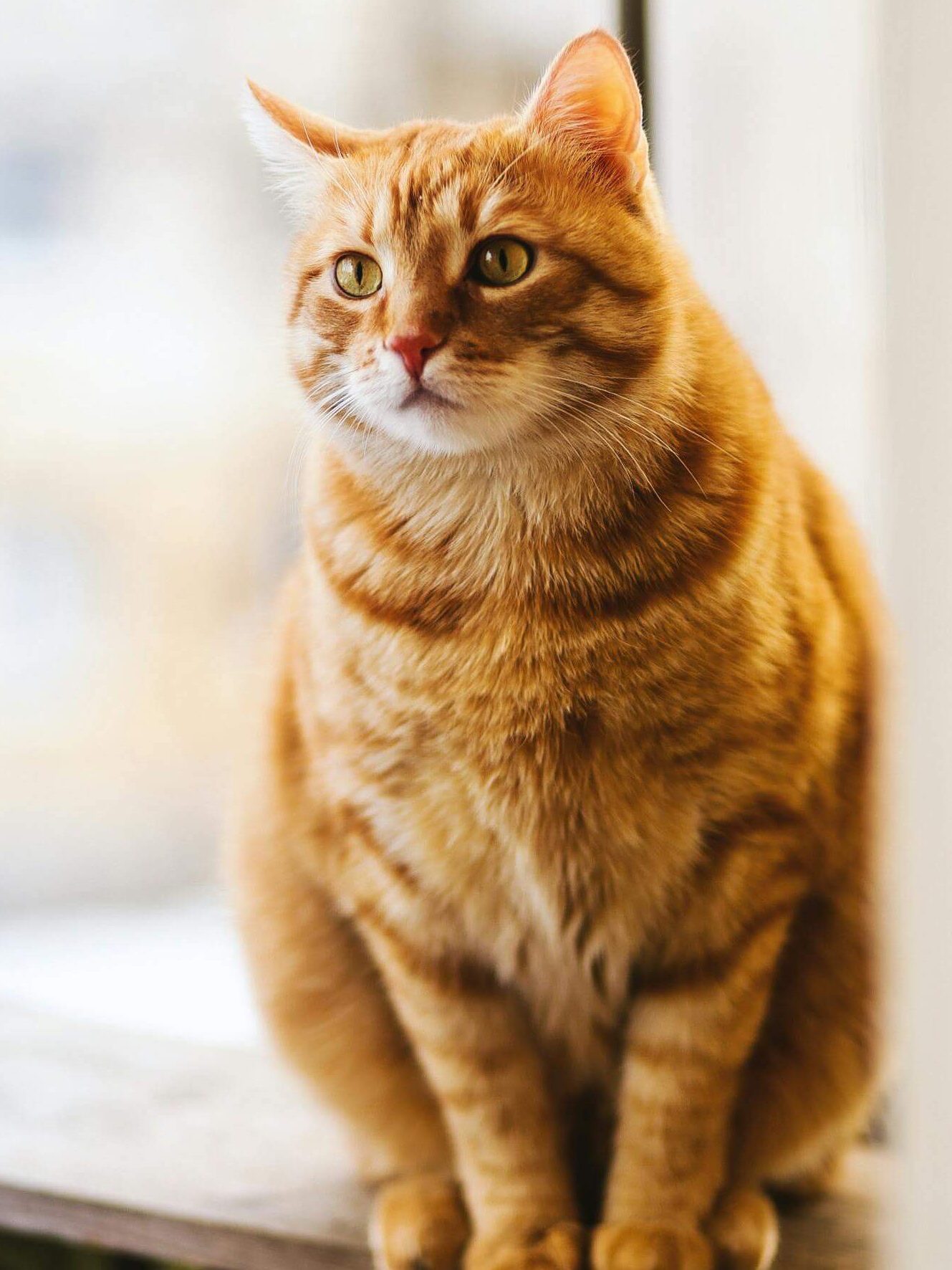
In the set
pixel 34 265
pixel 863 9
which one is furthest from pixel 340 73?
pixel 863 9

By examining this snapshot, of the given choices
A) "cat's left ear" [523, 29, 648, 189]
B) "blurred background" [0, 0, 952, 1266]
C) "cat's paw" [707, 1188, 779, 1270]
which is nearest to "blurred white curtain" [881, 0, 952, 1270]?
"cat's left ear" [523, 29, 648, 189]

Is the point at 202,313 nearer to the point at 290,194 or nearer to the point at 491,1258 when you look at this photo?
the point at 290,194

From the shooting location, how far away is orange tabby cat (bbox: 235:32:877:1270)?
929 mm

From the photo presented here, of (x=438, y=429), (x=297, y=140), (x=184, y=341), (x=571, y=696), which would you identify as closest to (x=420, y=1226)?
(x=571, y=696)

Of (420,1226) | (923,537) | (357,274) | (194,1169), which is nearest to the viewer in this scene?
(923,537)

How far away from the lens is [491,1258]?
1068 mm

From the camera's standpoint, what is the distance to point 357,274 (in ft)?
3.28

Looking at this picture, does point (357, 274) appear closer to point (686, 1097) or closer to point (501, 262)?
point (501, 262)

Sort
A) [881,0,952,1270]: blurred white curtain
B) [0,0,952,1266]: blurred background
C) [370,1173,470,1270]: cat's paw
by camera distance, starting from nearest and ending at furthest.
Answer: [881,0,952,1270]: blurred white curtain, [370,1173,470,1270]: cat's paw, [0,0,952,1266]: blurred background

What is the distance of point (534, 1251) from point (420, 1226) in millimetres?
126

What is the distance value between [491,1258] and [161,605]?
40.2 inches

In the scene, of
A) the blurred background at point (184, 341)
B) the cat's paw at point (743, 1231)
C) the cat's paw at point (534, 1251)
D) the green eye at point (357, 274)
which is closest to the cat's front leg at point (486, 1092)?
the cat's paw at point (534, 1251)

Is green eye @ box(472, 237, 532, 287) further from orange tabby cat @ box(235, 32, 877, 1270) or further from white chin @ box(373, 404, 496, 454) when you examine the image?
white chin @ box(373, 404, 496, 454)

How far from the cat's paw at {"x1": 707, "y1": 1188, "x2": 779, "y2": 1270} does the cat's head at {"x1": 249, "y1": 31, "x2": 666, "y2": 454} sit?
69 cm
